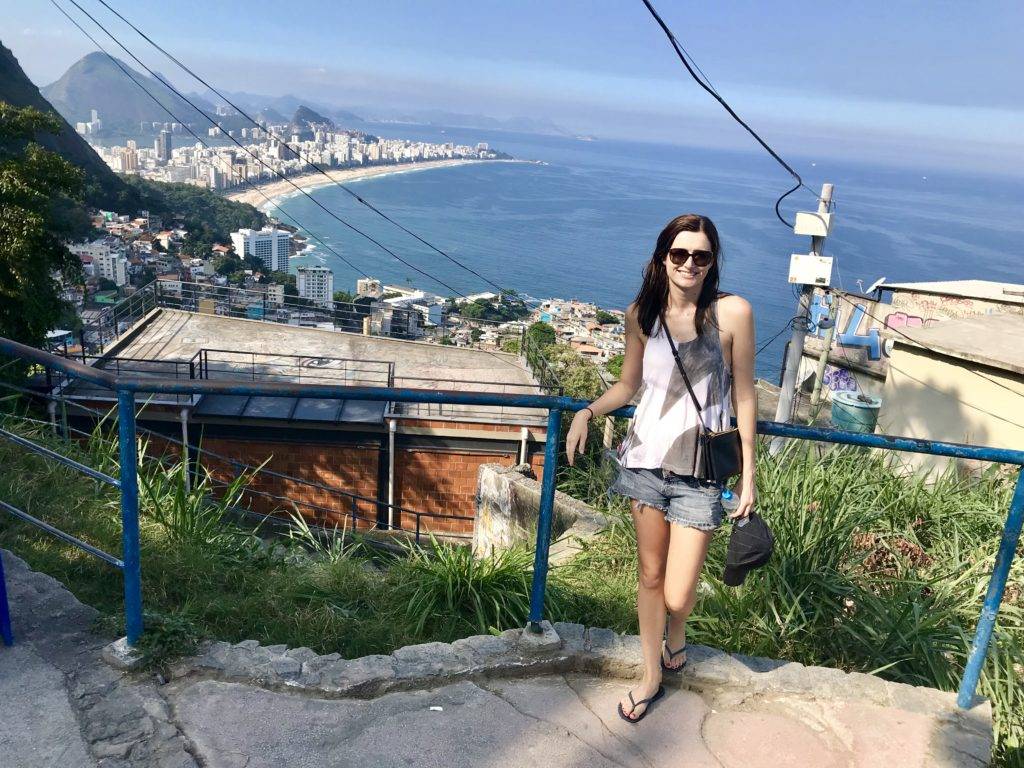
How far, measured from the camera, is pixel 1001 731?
9.30 feet

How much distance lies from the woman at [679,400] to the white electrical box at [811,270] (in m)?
9.17

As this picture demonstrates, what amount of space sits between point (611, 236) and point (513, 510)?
96155 mm

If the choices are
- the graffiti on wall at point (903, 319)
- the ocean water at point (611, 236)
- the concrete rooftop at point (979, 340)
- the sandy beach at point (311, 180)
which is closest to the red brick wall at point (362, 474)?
the concrete rooftop at point (979, 340)

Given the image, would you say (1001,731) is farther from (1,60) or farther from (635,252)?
(635,252)

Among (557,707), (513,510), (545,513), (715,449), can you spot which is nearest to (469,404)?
(545,513)

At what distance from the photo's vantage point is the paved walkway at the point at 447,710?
2.14 meters

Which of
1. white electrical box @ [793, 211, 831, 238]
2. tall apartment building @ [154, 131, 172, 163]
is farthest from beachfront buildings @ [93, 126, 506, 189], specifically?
white electrical box @ [793, 211, 831, 238]

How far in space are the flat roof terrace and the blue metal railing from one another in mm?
9847

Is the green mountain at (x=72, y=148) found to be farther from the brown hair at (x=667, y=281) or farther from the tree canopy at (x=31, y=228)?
the brown hair at (x=667, y=281)

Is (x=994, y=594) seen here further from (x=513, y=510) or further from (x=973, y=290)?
(x=973, y=290)

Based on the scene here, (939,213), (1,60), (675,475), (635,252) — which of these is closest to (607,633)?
(675,475)

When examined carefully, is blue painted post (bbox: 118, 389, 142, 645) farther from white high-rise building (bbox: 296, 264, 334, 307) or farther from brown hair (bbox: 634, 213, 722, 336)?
white high-rise building (bbox: 296, 264, 334, 307)

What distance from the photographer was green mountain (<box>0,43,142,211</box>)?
151 ft

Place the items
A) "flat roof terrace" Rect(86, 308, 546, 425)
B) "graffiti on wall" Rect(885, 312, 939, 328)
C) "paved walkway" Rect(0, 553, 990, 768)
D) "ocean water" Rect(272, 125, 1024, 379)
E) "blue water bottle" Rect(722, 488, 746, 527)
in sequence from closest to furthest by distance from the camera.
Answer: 1. "paved walkway" Rect(0, 553, 990, 768)
2. "blue water bottle" Rect(722, 488, 746, 527)
3. "flat roof terrace" Rect(86, 308, 546, 425)
4. "graffiti on wall" Rect(885, 312, 939, 328)
5. "ocean water" Rect(272, 125, 1024, 379)
